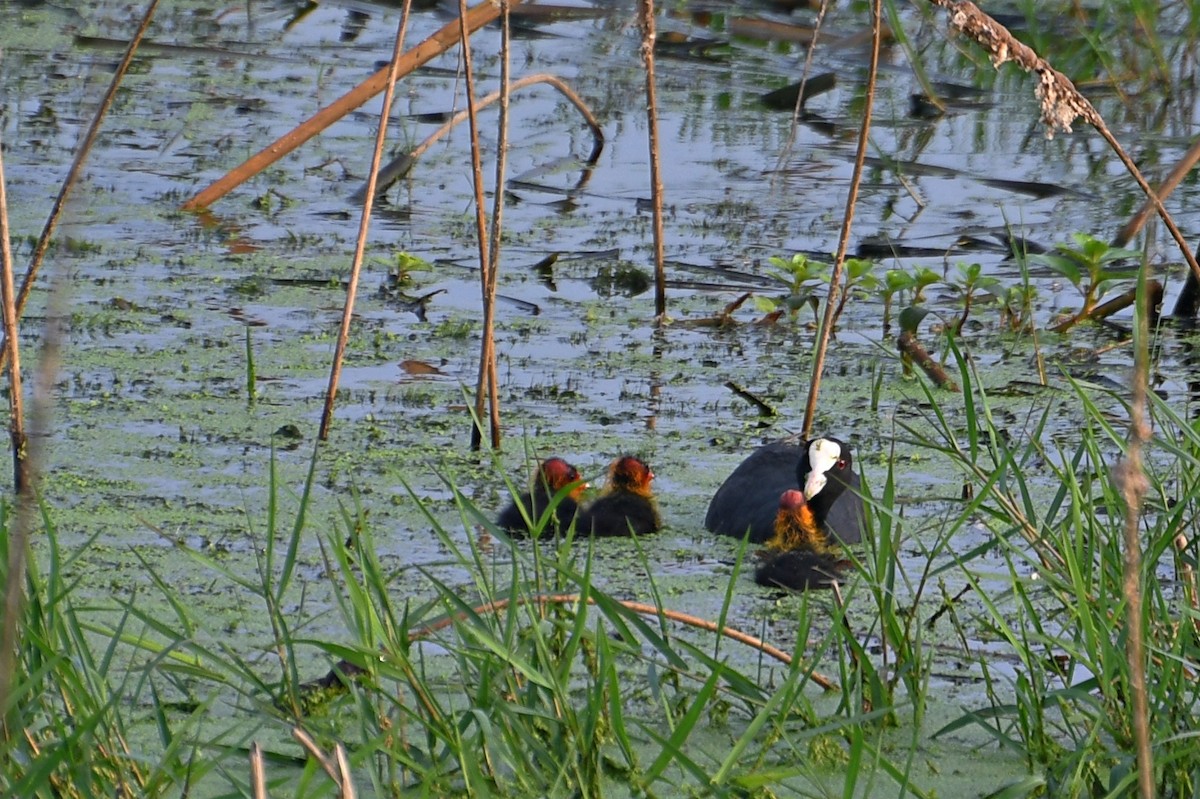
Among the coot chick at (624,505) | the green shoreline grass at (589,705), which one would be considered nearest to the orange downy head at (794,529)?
the coot chick at (624,505)

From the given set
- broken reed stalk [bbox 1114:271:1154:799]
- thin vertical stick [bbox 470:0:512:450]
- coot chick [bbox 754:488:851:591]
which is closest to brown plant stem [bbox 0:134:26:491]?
thin vertical stick [bbox 470:0:512:450]

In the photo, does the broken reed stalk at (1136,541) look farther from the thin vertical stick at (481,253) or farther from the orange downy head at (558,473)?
the thin vertical stick at (481,253)

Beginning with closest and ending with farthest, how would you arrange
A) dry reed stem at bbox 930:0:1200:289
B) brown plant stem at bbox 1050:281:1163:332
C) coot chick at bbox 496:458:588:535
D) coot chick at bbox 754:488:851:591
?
dry reed stem at bbox 930:0:1200:289, coot chick at bbox 754:488:851:591, coot chick at bbox 496:458:588:535, brown plant stem at bbox 1050:281:1163:332

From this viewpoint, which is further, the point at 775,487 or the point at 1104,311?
the point at 1104,311

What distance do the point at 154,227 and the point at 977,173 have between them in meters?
3.52

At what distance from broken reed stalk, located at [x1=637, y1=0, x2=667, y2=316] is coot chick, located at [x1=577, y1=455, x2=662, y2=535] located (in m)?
1.19

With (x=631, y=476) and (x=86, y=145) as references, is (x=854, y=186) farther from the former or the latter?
(x=86, y=145)

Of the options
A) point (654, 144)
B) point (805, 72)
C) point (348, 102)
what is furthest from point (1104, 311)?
point (348, 102)

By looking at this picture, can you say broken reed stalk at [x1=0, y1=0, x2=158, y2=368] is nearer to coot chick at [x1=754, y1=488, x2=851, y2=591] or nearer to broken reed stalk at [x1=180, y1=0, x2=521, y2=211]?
broken reed stalk at [x1=180, y1=0, x2=521, y2=211]

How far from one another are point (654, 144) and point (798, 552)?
1.83 metres

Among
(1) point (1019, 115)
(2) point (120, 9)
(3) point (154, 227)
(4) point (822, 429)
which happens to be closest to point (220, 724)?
(4) point (822, 429)

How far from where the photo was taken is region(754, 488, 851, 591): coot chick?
3.86 meters

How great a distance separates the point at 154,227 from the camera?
6957 mm

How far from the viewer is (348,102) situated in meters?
6.22
